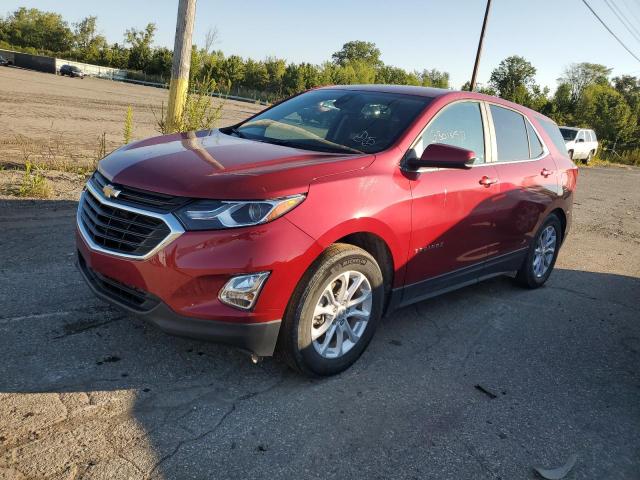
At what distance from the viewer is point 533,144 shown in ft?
17.6

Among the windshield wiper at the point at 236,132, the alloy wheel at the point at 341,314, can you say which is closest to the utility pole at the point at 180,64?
the windshield wiper at the point at 236,132

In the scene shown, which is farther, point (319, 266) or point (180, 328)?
point (319, 266)

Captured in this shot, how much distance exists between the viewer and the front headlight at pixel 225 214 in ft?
9.33

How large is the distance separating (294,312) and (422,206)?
4.12 ft

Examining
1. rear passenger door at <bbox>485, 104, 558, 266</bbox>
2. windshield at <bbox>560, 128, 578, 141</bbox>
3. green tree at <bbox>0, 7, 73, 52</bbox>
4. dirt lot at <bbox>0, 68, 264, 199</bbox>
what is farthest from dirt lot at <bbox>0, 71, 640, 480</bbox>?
green tree at <bbox>0, 7, 73, 52</bbox>

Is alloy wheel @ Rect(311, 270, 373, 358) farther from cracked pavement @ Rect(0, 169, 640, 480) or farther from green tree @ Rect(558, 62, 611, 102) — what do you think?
green tree @ Rect(558, 62, 611, 102)

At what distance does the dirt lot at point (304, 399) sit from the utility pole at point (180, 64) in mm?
3632

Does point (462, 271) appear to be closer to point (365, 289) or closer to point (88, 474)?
point (365, 289)

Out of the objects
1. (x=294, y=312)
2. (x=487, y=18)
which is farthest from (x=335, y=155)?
(x=487, y=18)

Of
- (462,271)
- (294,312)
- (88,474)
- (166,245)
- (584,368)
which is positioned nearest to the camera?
(88,474)

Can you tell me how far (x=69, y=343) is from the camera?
3412 mm

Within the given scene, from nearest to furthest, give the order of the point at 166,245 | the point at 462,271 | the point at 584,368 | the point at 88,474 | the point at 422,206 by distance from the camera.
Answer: the point at 88,474 → the point at 166,245 → the point at 422,206 → the point at 584,368 → the point at 462,271

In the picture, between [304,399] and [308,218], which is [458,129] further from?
[304,399]

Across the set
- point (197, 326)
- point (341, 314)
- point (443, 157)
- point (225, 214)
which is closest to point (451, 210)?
point (443, 157)
